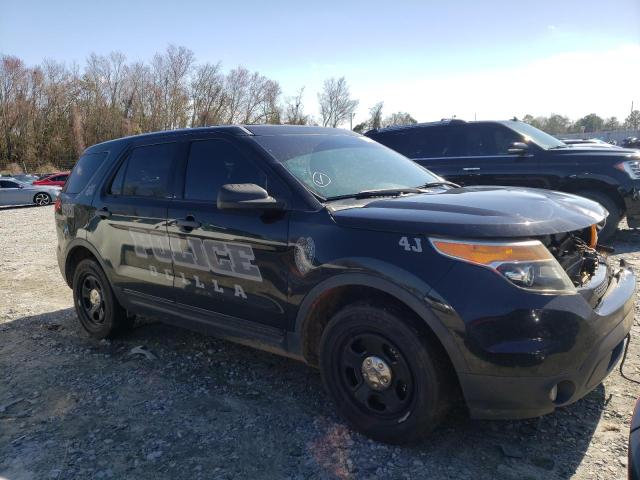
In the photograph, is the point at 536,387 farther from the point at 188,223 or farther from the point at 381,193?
the point at 188,223

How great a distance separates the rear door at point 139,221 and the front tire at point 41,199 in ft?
63.9

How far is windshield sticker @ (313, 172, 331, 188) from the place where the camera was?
318 cm

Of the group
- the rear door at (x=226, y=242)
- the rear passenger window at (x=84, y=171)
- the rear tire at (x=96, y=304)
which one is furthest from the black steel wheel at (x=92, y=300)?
the rear door at (x=226, y=242)

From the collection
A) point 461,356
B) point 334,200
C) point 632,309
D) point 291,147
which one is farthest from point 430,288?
point 291,147

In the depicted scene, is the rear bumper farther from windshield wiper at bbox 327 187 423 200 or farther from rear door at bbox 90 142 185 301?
rear door at bbox 90 142 185 301

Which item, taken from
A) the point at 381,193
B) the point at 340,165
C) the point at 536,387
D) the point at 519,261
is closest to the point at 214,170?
the point at 340,165

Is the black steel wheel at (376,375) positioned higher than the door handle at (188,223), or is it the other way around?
the door handle at (188,223)

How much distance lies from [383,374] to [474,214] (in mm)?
971

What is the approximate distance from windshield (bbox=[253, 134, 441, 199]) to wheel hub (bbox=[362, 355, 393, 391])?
103cm

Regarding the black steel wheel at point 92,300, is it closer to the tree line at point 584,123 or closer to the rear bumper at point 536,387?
the rear bumper at point 536,387

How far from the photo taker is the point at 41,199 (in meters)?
21.3

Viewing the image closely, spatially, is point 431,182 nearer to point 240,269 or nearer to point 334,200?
point 334,200

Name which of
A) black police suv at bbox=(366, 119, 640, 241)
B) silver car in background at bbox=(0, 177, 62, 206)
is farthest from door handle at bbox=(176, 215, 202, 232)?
silver car in background at bbox=(0, 177, 62, 206)

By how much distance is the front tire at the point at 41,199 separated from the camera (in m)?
21.1
